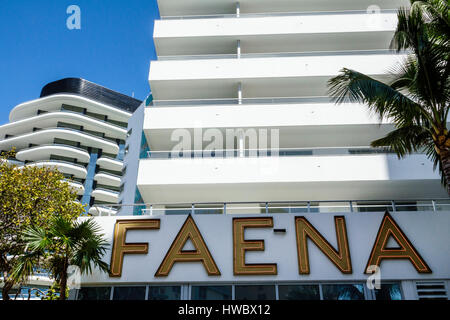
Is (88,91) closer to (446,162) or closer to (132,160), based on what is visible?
(132,160)

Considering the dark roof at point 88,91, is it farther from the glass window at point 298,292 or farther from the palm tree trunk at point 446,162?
the palm tree trunk at point 446,162

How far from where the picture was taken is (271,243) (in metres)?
12.1

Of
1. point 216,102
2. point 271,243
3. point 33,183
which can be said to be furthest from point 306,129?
point 33,183

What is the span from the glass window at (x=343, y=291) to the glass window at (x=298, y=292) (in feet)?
0.94

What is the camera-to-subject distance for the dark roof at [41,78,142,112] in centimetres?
6075

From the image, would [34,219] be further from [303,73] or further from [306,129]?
[303,73]

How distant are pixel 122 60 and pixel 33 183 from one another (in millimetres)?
9256

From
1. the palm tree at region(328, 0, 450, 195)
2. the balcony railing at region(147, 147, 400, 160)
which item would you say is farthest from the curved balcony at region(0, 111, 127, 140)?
the palm tree at region(328, 0, 450, 195)

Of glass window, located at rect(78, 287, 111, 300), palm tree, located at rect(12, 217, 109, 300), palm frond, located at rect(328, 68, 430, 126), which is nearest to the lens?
palm tree, located at rect(12, 217, 109, 300)

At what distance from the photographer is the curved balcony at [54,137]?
53.7 metres

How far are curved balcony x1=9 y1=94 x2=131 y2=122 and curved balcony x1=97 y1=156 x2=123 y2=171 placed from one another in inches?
333

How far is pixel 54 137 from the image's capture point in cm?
5441

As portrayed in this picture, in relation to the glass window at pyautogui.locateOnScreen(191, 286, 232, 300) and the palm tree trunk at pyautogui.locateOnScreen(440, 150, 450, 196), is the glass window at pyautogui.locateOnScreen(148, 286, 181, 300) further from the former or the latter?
the palm tree trunk at pyautogui.locateOnScreen(440, 150, 450, 196)

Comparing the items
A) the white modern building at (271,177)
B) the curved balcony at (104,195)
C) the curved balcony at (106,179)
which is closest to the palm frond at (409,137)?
the white modern building at (271,177)
